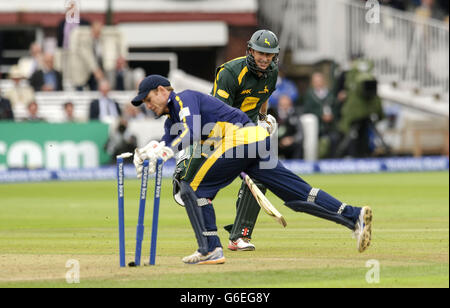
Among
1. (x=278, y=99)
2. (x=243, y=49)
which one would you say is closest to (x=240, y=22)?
(x=243, y=49)

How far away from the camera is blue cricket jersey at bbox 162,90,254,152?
9633mm

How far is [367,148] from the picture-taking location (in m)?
26.2

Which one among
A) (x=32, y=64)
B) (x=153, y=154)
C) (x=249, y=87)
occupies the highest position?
(x=249, y=87)

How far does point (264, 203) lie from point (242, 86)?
168 centimetres

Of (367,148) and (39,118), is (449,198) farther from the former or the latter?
(39,118)

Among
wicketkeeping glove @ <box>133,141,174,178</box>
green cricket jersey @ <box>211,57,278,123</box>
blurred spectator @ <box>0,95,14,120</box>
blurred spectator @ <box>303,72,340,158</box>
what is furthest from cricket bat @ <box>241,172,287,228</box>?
blurred spectator @ <box>303,72,340,158</box>

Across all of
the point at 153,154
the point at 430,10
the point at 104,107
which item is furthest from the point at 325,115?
the point at 153,154

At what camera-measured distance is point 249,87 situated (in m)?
11.5

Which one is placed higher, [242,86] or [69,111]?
[242,86]

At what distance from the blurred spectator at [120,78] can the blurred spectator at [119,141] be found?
2654 mm

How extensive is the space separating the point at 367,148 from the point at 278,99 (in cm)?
228

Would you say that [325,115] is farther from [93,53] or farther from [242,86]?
[242,86]

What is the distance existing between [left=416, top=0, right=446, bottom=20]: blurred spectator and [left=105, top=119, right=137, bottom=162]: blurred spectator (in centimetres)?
897

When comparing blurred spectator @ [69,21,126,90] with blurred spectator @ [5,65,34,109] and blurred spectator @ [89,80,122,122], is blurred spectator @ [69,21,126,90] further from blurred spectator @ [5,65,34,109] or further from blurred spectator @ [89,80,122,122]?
blurred spectator @ [5,65,34,109]
